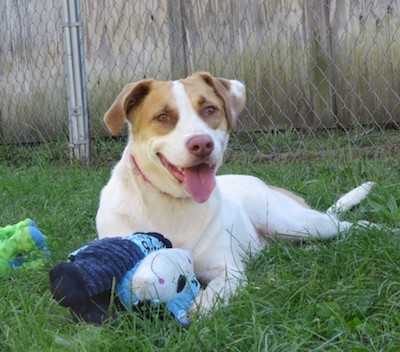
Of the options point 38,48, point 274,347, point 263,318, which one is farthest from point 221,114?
point 38,48

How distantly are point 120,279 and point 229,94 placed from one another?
1146 mm

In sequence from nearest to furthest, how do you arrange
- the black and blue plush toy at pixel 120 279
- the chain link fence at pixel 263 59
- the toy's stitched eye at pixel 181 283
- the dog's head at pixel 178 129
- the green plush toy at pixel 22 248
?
the black and blue plush toy at pixel 120 279
the toy's stitched eye at pixel 181 283
the dog's head at pixel 178 129
the green plush toy at pixel 22 248
the chain link fence at pixel 263 59

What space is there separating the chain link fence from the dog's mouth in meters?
2.89

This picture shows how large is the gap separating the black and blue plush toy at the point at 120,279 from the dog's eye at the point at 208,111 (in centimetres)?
66

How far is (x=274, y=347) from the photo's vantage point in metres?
1.96

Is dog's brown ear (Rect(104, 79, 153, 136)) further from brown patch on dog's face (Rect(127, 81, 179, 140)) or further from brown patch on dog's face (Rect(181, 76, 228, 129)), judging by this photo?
brown patch on dog's face (Rect(181, 76, 228, 129))

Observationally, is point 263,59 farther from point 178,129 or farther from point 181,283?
point 181,283

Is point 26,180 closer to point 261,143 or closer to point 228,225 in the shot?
point 261,143

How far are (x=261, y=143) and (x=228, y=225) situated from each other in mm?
2973

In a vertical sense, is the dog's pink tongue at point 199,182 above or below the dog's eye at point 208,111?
below

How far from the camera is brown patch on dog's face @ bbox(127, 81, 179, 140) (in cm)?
290

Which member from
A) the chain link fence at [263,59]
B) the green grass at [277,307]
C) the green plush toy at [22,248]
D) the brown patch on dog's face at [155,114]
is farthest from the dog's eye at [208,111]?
the chain link fence at [263,59]

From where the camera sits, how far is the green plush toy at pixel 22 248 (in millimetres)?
3109

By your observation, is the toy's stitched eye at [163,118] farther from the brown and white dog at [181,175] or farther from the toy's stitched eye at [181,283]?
the toy's stitched eye at [181,283]
